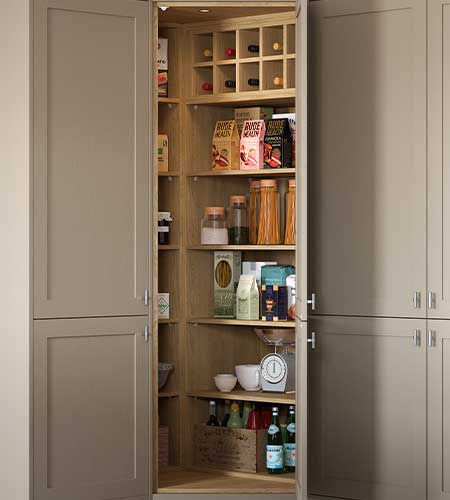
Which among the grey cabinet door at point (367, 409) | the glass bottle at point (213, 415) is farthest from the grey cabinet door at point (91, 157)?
the grey cabinet door at point (367, 409)

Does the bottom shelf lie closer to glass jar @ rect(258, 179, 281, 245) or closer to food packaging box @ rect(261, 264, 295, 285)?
food packaging box @ rect(261, 264, 295, 285)

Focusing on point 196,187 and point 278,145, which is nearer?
point 278,145

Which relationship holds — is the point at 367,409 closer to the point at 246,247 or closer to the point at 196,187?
the point at 246,247

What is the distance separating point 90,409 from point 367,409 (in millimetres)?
1154

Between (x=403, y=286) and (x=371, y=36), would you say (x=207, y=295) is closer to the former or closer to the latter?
(x=403, y=286)

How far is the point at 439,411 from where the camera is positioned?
354cm

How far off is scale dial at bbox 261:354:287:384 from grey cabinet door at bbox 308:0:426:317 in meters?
0.54

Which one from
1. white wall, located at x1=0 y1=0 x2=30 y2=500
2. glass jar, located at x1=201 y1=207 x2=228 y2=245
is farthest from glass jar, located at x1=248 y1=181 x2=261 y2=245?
white wall, located at x1=0 y1=0 x2=30 y2=500

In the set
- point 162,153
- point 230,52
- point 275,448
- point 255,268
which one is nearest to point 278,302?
point 255,268

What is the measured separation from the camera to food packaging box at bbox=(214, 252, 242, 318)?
4434 mm

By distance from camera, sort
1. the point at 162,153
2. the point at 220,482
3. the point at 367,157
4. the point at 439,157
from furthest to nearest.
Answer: the point at 162,153 < the point at 220,482 < the point at 367,157 < the point at 439,157

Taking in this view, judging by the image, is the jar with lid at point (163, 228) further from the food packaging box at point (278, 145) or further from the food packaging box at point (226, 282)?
the food packaging box at point (278, 145)

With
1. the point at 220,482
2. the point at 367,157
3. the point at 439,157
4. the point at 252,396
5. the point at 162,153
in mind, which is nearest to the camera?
the point at 439,157

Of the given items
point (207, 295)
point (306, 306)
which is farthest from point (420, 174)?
point (207, 295)
